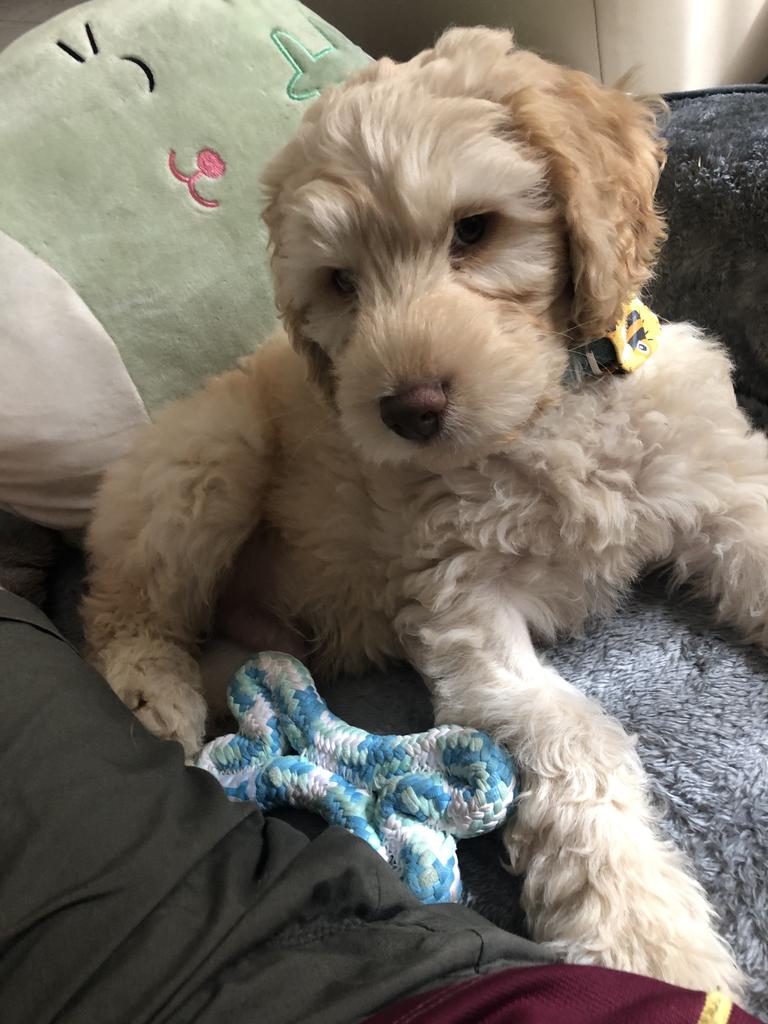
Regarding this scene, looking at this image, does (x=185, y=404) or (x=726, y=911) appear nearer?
(x=726, y=911)

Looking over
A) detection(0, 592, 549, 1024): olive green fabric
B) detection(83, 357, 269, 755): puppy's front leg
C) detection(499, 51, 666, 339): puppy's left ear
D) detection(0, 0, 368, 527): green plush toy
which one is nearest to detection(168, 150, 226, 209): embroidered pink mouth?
detection(0, 0, 368, 527): green plush toy

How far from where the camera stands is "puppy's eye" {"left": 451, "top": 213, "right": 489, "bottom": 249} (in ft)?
4.69

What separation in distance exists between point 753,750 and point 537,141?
1075 mm


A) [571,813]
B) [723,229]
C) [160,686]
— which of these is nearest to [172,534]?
[160,686]

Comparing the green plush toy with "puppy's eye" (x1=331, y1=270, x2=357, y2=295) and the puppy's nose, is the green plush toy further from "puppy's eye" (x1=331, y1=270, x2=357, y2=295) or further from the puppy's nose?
the puppy's nose

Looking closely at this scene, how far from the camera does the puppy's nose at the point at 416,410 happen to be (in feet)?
4.38

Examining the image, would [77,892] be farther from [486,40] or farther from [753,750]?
[486,40]

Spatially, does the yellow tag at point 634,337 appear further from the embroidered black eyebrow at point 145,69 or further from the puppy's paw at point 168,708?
the embroidered black eyebrow at point 145,69

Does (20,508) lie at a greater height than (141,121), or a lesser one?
lesser

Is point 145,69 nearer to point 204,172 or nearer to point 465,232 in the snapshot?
point 204,172

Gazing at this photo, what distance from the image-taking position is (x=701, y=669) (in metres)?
1.59

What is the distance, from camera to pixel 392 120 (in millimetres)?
1384

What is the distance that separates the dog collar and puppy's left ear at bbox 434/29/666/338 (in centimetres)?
6

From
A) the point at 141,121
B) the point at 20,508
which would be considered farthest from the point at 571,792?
the point at 141,121
